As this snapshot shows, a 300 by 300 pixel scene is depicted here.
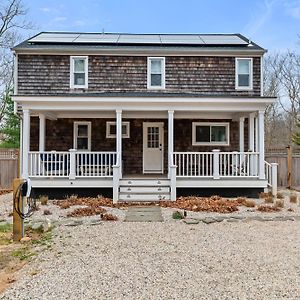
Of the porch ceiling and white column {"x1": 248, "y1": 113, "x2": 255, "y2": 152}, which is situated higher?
the porch ceiling

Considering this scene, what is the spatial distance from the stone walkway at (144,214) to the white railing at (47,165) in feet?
10.7

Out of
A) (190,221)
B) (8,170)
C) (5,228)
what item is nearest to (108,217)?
(190,221)

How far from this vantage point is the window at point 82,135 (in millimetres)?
14531

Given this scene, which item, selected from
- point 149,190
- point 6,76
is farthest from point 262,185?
point 6,76

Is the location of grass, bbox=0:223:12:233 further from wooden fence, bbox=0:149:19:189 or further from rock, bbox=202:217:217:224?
wooden fence, bbox=0:149:19:189

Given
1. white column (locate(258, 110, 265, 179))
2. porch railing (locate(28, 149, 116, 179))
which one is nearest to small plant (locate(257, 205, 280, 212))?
white column (locate(258, 110, 265, 179))

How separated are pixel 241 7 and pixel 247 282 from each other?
18.0 metres

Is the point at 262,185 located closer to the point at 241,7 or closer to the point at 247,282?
Result: the point at 247,282

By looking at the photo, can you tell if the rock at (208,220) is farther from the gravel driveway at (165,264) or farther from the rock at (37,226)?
the rock at (37,226)

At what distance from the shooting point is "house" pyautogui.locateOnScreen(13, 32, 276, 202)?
11.9m

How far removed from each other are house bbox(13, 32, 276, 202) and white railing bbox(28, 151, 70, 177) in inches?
1.4

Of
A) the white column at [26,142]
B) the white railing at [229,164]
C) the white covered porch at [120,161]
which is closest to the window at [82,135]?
the white covered porch at [120,161]

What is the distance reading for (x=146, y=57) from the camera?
1401 centimetres

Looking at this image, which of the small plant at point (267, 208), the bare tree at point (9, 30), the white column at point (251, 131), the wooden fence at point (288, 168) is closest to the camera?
the small plant at point (267, 208)
